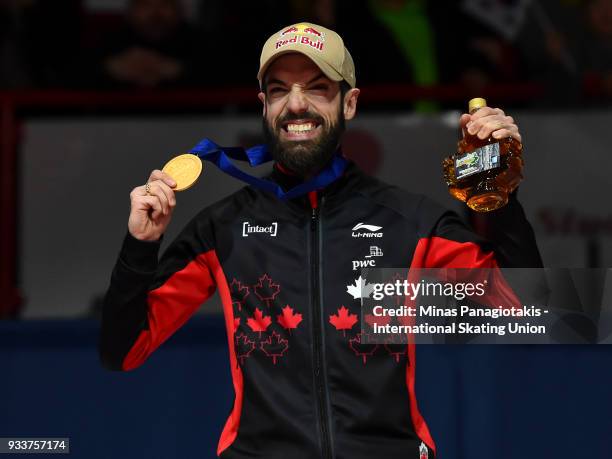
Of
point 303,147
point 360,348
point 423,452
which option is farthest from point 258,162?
point 423,452

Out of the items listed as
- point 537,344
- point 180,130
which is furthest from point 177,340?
point 180,130

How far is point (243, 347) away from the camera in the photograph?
2.64 metres

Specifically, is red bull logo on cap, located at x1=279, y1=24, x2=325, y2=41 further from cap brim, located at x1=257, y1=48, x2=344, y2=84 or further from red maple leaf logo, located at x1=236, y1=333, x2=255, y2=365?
red maple leaf logo, located at x1=236, y1=333, x2=255, y2=365

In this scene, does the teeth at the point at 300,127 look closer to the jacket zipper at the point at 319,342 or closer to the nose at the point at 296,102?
the nose at the point at 296,102

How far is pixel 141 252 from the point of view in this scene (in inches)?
101

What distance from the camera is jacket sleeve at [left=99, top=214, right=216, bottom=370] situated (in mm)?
2555

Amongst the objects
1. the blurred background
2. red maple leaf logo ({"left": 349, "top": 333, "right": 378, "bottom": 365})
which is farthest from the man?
the blurred background

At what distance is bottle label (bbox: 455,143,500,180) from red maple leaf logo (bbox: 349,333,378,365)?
1.62 feet

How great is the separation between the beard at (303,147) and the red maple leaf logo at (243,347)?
1.52ft

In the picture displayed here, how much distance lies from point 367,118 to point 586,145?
109 centimetres

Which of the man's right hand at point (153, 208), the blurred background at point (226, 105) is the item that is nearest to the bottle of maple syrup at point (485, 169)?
the man's right hand at point (153, 208)

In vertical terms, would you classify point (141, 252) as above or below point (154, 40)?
below

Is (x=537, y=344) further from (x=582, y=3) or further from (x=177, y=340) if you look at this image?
(x=582, y=3)

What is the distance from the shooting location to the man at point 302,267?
8.37 feet
